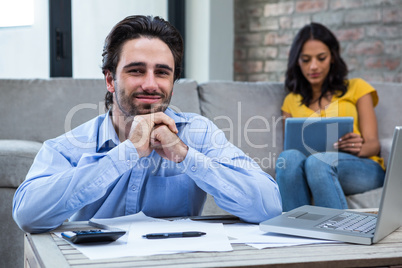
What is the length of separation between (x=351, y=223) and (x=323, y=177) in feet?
3.45

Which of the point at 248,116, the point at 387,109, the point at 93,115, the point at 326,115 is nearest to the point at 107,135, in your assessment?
the point at 93,115

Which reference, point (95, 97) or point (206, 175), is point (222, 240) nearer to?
point (206, 175)

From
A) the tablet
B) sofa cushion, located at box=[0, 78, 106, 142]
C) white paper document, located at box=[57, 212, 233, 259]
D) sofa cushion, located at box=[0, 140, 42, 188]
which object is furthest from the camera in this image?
sofa cushion, located at box=[0, 78, 106, 142]

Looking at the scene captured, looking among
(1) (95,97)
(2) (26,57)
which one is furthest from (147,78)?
(2) (26,57)

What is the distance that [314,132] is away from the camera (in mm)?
2178

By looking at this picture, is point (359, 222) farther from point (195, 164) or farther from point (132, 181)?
point (132, 181)

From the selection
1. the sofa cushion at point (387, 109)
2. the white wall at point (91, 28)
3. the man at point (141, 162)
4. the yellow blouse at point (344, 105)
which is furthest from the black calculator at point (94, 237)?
the white wall at point (91, 28)

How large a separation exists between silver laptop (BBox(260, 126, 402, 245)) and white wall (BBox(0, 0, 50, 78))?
102 inches

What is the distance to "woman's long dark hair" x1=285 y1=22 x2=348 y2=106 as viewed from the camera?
2539mm

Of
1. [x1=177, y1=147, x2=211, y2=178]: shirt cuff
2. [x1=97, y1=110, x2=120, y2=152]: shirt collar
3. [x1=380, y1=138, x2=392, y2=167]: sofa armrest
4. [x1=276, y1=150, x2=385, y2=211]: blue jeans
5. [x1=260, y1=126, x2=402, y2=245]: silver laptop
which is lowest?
[x1=276, y1=150, x2=385, y2=211]: blue jeans

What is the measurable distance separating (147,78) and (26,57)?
2.15m

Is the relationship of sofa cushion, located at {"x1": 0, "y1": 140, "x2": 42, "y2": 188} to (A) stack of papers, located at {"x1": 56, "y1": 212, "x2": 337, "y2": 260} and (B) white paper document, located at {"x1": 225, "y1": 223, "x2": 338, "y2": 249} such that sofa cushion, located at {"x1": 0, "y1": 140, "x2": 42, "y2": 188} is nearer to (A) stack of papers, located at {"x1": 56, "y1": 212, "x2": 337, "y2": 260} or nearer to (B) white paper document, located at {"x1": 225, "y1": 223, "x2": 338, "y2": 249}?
(A) stack of papers, located at {"x1": 56, "y1": 212, "x2": 337, "y2": 260}

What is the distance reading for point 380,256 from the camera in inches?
31.7

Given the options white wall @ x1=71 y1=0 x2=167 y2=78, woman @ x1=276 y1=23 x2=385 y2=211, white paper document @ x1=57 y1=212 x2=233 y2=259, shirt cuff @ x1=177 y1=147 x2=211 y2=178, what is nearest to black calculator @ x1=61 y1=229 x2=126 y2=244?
white paper document @ x1=57 y1=212 x2=233 y2=259
